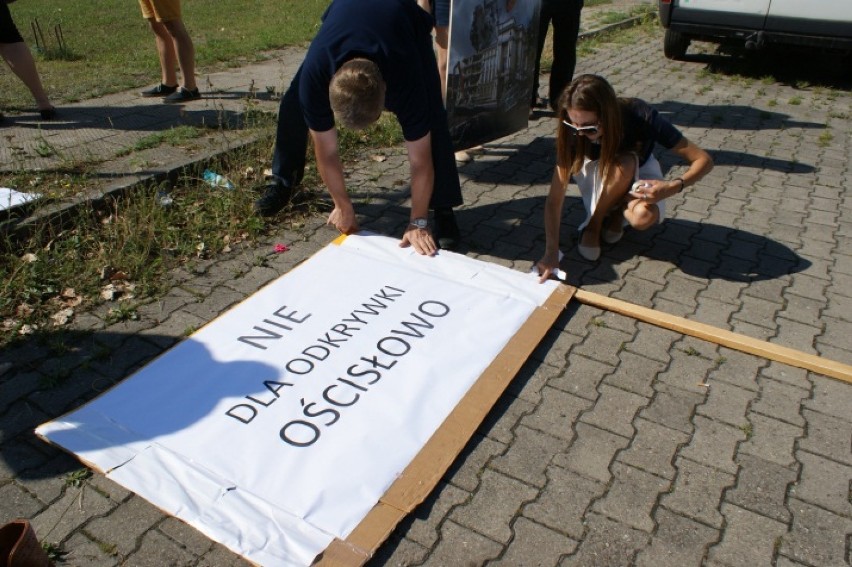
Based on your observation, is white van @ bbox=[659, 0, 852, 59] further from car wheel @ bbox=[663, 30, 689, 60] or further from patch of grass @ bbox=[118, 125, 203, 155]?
patch of grass @ bbox=[118, 125, 203, 155]

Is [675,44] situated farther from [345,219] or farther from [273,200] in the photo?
[345,219]

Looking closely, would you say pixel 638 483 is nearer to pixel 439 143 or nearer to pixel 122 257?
pixel 439 143

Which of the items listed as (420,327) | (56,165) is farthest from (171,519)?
(56,165)

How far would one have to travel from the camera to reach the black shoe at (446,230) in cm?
405

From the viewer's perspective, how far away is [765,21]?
7.52 m

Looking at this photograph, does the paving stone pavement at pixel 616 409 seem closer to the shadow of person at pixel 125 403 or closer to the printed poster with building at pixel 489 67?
the shadow of person at pixel 125 403

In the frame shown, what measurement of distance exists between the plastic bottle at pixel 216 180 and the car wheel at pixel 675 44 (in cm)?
643

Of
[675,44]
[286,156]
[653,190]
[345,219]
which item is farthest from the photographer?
[675,44]

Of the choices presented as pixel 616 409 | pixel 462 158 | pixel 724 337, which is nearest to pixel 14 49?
pixel 462 158

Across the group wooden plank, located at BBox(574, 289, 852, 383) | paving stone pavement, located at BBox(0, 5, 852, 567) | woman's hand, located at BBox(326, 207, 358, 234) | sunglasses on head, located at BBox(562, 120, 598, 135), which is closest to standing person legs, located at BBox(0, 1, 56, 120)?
paving stone pavement, located at BBox(0, 5, 852, 567)

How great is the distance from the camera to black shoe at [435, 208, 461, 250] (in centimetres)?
405

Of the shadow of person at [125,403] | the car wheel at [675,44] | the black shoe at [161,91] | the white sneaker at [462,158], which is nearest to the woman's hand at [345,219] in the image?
the shadow of person at [125,403]

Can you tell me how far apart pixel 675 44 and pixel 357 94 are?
7.28 m

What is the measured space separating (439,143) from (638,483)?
2189 millimetres
